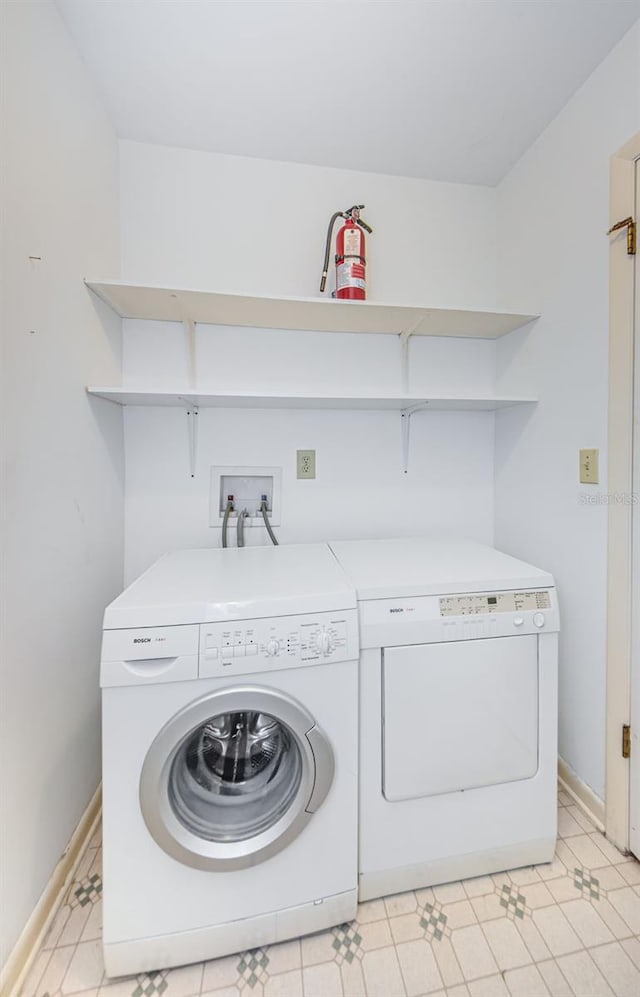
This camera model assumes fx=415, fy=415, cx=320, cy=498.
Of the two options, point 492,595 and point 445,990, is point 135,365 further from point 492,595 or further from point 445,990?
point 445,990

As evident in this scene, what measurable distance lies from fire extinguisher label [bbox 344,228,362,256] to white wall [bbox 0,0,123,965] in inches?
33.6

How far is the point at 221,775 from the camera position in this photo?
114 centimetres

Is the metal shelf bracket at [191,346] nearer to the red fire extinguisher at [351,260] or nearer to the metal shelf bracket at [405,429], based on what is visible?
the red fire extinguisher at [351,260]

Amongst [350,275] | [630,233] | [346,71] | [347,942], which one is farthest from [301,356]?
[347,942]

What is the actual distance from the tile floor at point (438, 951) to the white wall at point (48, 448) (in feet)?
0.57

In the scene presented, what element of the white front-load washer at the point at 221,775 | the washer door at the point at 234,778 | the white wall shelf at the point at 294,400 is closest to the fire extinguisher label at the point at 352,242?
the white wall shelf at the point at 294,400

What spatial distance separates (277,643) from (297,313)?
117cm

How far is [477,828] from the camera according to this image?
1.17 m

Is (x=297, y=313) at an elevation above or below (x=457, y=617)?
above

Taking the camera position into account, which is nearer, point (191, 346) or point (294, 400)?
point (294, 400)

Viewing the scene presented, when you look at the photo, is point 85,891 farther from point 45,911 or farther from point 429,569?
point 429,569

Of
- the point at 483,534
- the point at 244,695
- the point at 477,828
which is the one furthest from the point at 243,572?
the point at 483,534

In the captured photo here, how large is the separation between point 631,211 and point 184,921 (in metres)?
2.19

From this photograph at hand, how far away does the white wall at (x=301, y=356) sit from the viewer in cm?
164
